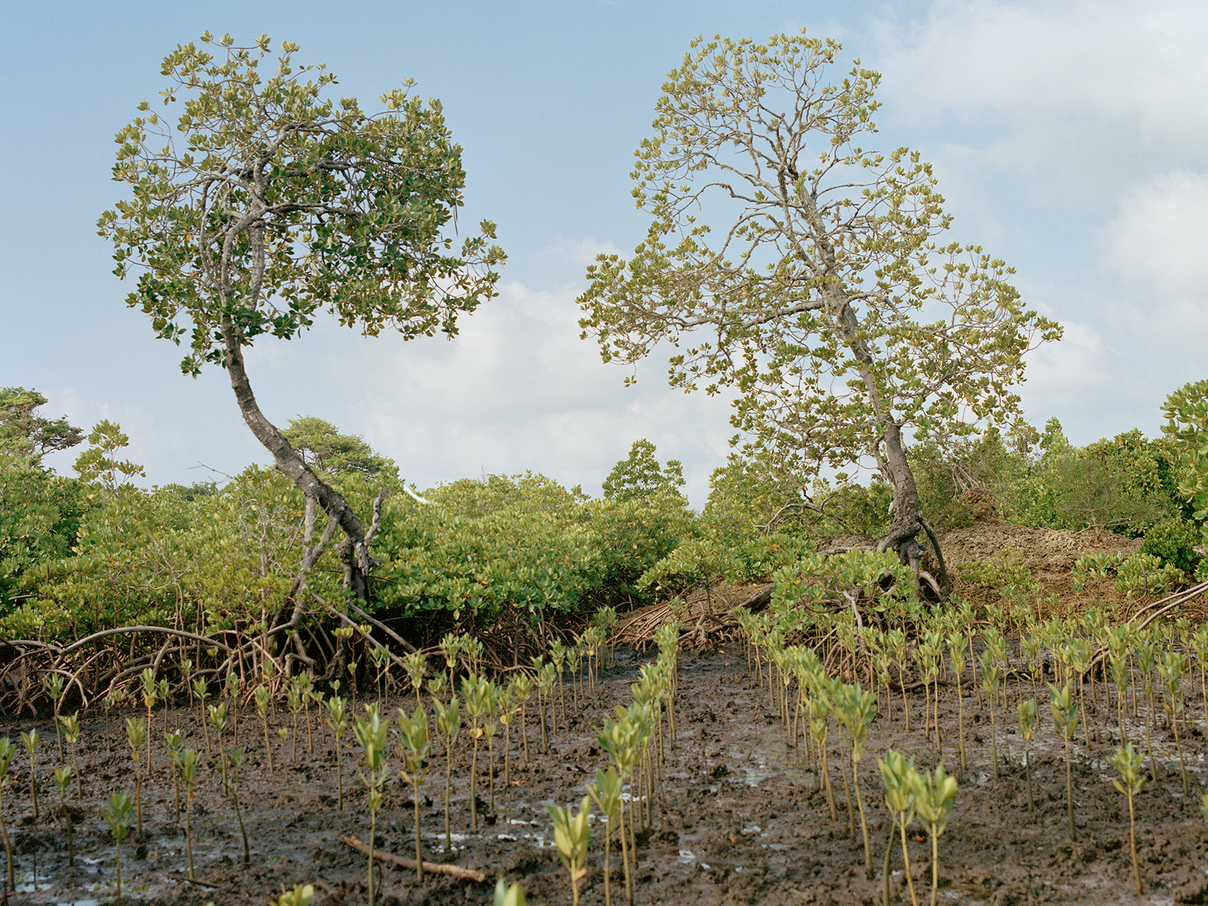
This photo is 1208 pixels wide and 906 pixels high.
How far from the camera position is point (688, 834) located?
3.42 metres

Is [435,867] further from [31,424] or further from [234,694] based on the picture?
[31,424]

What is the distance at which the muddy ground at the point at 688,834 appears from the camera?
2875 millimetres

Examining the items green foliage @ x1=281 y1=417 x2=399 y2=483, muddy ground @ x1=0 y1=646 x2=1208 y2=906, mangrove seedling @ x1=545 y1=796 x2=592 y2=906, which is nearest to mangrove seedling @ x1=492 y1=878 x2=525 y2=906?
mangrove seedling @ x1=545 y1=796 x2=592 y2=906

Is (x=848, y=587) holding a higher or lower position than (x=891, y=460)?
lower

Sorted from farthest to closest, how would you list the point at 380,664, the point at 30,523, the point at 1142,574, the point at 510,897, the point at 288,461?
the point at 30,523, the point at 1142,574, the point at 288,461, the point at 380,664, the point at 510,897

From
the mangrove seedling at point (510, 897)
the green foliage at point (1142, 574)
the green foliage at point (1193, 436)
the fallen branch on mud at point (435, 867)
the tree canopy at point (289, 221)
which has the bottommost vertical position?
the fallen branch on mud at point (435, 867)

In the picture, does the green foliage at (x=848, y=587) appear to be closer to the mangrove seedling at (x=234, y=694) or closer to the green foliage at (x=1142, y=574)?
the green foliage at (x=1142, y=574)

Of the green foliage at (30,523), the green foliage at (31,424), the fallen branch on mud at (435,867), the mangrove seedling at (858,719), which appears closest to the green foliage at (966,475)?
the mangrove seedling at (858,719)

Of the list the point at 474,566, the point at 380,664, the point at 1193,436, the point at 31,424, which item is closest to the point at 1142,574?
the point at 1193,436

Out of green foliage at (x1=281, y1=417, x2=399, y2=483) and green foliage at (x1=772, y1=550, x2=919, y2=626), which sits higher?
green foliage at (x1=281, y1=417, x2=399, y2=483)

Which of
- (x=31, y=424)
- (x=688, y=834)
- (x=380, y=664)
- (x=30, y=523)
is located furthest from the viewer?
(x=31, y=424)

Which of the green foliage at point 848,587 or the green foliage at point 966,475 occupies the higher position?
the green foliage at point 966,475

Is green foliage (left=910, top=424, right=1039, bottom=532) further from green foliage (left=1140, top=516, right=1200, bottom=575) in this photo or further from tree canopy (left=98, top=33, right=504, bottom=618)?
tree canopy (left=98, top=33, right=504, bottom=618)

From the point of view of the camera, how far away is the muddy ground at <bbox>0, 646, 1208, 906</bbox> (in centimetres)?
288
